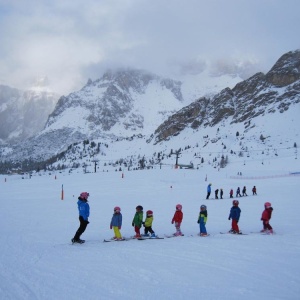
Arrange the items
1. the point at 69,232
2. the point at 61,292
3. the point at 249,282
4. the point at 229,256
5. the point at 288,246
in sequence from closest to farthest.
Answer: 1. the point at 61,292
2. the point at 249,282
3. the point at 229,256
4. the point at 288,246
5. the point at 69,232

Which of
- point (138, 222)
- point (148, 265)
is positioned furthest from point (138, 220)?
point (148, 265)

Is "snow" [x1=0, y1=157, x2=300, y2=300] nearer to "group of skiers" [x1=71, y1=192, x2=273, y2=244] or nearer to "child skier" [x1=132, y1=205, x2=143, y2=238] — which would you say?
"group of skiers" [x1=71, y1=192, x2=273, y2=244]

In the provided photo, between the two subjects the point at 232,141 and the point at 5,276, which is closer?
the point at 5,276

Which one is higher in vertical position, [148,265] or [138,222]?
[138,222]

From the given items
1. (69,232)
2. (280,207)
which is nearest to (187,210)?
(280,207)

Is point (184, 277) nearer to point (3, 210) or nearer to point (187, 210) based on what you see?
point (187, 210)

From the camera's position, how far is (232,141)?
→ 171m

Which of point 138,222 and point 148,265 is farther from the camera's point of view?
point 138,222

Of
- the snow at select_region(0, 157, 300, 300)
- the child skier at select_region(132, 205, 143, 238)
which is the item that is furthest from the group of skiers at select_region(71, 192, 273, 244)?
the snow at select_region(0, 157, 300, 300)

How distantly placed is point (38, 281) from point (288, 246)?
8.05 meters

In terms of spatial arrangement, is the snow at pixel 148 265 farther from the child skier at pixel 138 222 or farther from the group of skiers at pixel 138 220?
the child skier at pixel 138 222

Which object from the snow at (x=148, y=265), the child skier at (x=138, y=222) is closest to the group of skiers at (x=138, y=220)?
the child skier at (x=138, y=222)

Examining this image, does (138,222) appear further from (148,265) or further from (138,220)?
(148,265)

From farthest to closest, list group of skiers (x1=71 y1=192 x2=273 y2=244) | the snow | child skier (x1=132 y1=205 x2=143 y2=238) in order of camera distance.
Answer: child skier (x1=132 y1=205 x2=143 y2=238), group of skiers (x1=71 y1=192 x2=273 y2=244), the snow
